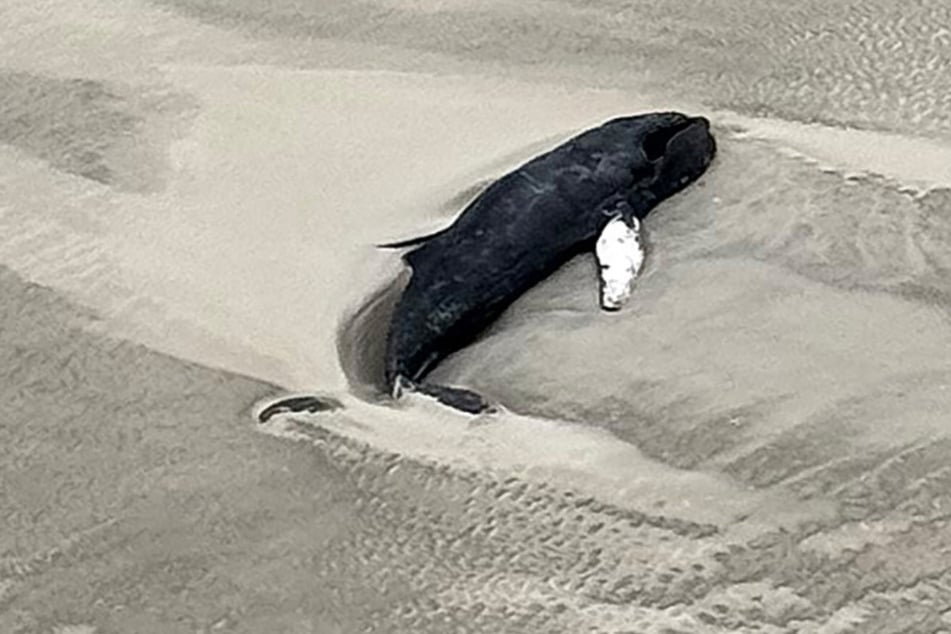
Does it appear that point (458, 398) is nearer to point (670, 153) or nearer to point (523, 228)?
point (523, 228)

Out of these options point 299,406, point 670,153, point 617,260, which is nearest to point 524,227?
point 617,260

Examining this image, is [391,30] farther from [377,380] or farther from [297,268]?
[377,380]

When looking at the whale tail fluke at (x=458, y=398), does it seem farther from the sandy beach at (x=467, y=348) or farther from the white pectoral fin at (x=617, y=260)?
the white pectoral fin at (x=617, y=260)

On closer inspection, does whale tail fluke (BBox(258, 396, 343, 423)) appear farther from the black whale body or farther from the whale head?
the whale head

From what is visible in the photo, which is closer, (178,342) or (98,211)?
(178,342)

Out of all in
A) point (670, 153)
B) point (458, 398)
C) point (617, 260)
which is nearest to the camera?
point (458, 398)

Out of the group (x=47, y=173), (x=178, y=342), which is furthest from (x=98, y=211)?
(x=178, y=342)
